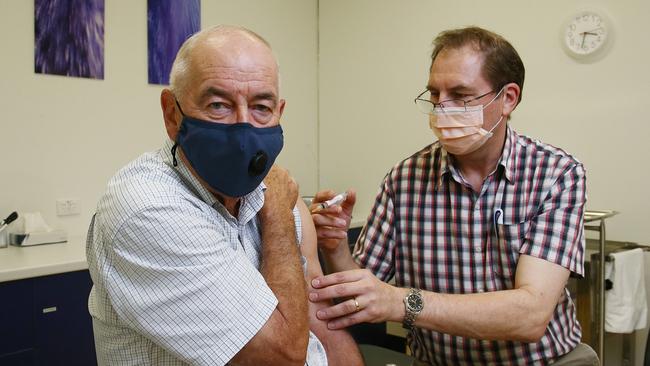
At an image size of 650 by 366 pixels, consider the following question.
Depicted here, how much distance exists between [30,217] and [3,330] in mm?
716

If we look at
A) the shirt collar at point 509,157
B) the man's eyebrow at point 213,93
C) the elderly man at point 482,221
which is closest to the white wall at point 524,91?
the elderly man at point 482,221

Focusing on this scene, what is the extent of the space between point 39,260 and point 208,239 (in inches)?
59.6

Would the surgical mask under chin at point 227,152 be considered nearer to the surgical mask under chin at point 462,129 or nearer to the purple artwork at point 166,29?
the surgical mask under chin at point 462,129

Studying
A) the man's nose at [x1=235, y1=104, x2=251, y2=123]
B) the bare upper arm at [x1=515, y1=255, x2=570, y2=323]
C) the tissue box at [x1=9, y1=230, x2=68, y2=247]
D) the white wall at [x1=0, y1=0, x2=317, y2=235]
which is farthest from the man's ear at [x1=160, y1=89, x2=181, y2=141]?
the white wall at [x1=0, y1=0, x2=317, y2=235]

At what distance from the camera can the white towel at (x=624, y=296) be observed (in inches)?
99.0

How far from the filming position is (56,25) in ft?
8.95

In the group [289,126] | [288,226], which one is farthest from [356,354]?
[289,126]

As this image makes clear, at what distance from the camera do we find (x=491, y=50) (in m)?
1.54

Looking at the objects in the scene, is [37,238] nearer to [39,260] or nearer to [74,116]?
[39,260]

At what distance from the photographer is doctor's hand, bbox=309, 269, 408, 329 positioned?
1.19 metres

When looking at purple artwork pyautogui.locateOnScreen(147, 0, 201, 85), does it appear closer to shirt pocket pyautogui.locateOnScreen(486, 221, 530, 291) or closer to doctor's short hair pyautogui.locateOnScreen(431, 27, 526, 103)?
doctor's short hair pyautogui.locateOnScreen(431, 27, 526, 103)

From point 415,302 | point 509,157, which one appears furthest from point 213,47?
point 509,157

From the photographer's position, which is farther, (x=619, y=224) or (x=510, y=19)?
(x=510, y=19)

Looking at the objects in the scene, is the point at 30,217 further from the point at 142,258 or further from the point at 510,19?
the point at 510,19
